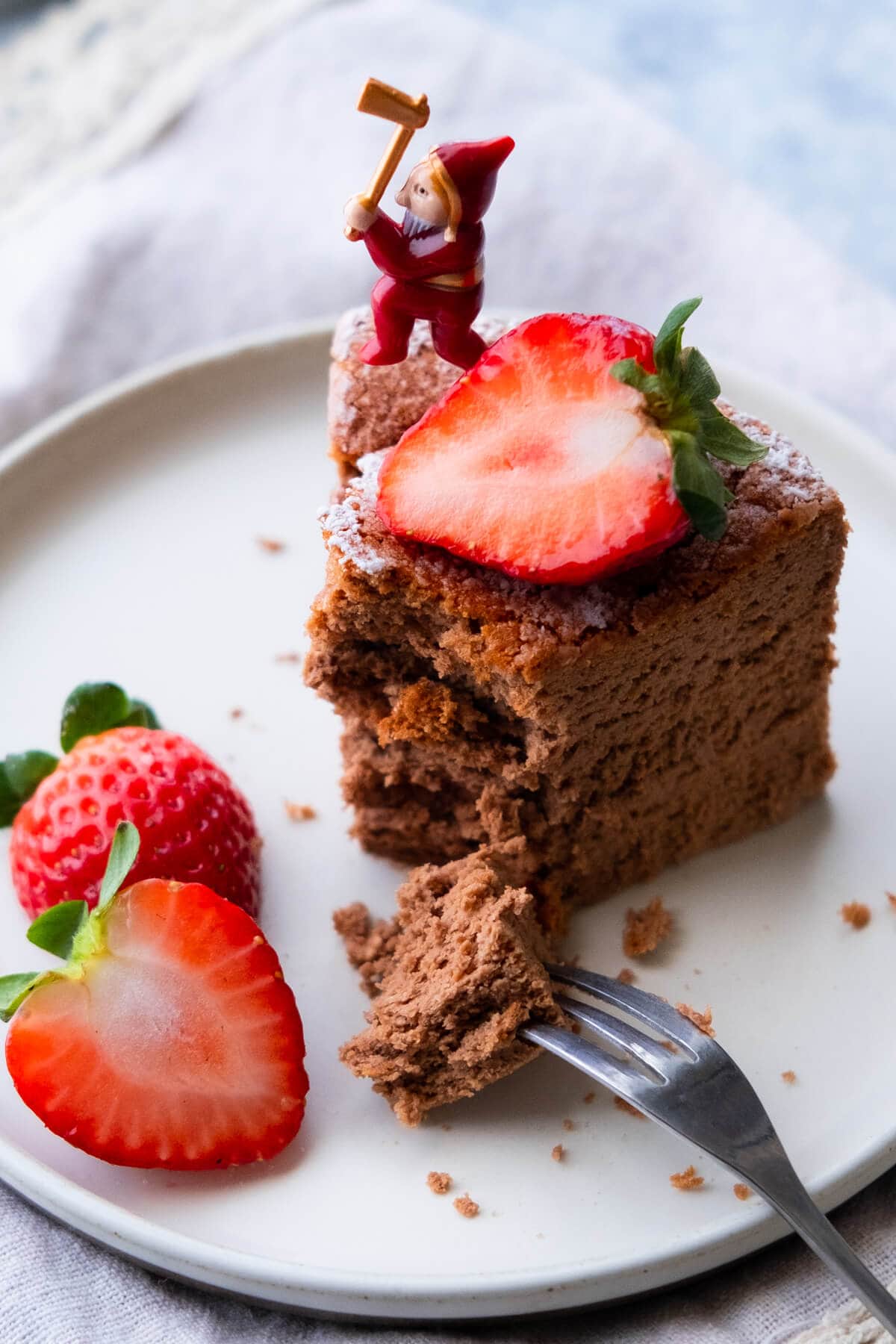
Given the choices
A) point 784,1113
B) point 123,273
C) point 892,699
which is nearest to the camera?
point 784,1113

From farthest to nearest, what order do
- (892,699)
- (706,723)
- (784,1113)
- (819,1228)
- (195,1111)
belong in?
(892,699)
(706,723)
(784,1113)
(195,1111)
(819,1228)

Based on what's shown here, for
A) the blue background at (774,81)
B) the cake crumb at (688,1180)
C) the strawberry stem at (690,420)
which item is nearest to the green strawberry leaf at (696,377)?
the strawberry stem at (690,420)

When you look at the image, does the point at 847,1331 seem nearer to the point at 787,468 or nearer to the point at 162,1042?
the point at 162,1042

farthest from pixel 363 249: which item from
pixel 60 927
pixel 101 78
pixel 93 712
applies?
pixel 60 927

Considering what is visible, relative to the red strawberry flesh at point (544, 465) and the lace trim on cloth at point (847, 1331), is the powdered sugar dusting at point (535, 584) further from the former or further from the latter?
the lace trim on cloth at point (847, 1331)

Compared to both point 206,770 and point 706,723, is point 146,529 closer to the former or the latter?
point 206,770

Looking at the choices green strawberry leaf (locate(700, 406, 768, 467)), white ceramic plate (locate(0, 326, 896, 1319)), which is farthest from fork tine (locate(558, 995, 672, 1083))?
green strawberry leaf (locate(700, 406, 768, 467))

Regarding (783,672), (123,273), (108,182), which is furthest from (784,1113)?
(108,182)
